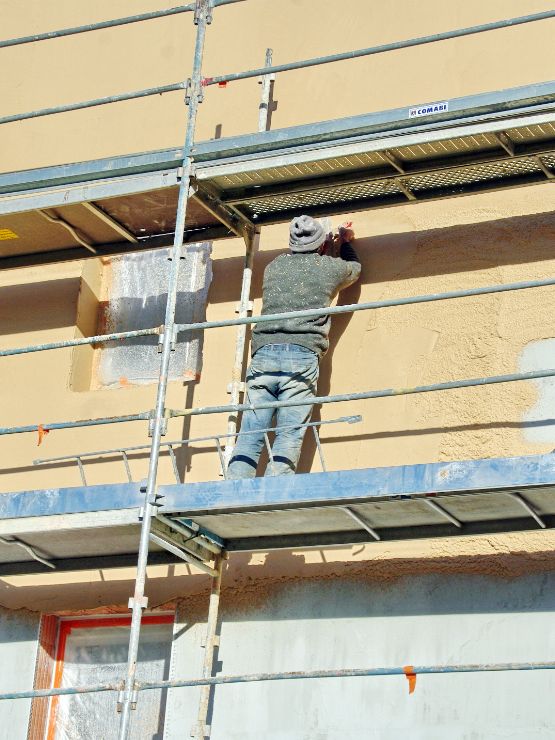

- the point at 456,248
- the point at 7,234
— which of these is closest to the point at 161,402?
the point at 456,248

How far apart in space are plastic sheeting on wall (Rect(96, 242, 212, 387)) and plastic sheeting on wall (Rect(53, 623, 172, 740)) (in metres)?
1.71

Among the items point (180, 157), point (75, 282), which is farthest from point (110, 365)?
point (180, 157)

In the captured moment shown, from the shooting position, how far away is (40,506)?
8719 millimetres

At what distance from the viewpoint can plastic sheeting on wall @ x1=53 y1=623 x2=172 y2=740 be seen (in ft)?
30.9

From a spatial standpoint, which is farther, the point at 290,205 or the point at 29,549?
the point at 290,205

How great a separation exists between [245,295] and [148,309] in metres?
1.04

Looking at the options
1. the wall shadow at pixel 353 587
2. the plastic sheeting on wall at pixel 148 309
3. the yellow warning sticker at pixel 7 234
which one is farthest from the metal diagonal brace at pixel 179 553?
the yellow warning sticker at pixel 7 234

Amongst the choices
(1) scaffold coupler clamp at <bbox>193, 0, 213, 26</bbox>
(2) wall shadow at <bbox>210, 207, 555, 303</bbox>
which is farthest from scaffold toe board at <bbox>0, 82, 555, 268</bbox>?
(1) scaffold coupler clamp at <bbox>193, 0, 213, 26</bbox>

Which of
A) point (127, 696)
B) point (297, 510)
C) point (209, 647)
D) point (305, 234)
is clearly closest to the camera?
point (127, 696)

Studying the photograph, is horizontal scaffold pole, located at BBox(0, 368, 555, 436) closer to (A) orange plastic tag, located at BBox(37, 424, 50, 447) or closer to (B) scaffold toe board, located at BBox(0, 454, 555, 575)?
(A) orange plastic tag, located at BBox(37, 424, 50, 447)

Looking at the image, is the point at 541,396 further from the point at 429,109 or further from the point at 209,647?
the point at 209,647

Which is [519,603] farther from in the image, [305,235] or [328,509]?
[305,235]

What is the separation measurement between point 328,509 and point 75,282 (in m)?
3.31

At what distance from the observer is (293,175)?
9680 millimetres
